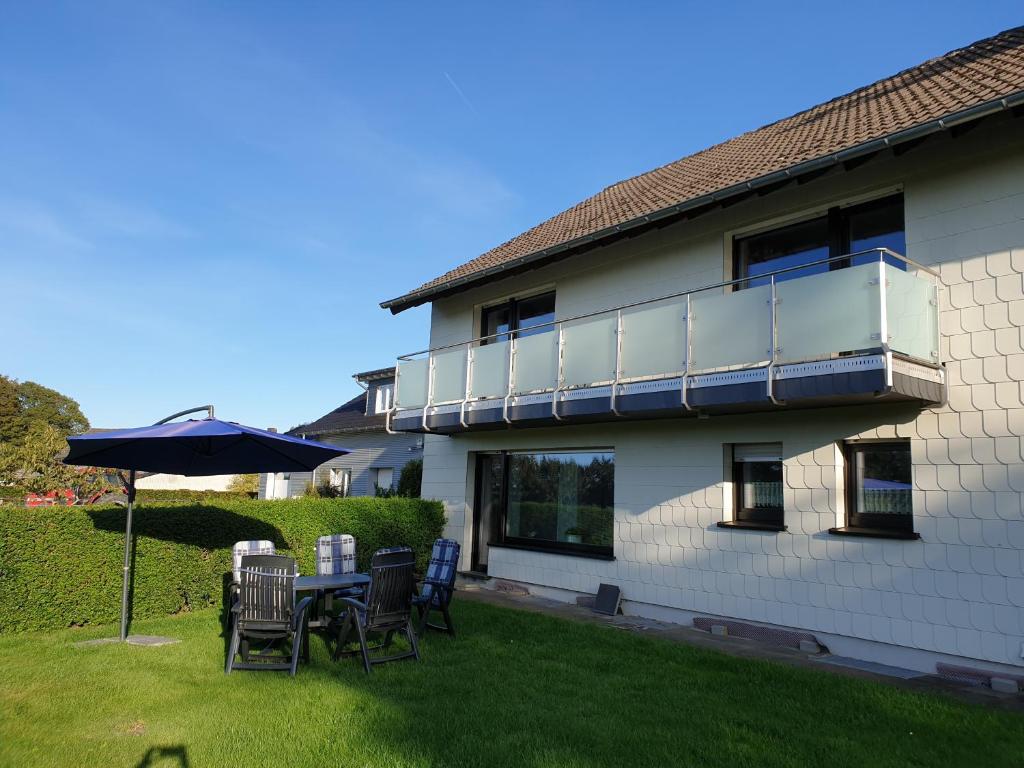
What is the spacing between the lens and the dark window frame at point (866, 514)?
746 cm

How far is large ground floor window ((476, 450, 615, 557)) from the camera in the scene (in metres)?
11.0

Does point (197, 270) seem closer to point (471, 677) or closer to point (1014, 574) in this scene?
point (471, 677)

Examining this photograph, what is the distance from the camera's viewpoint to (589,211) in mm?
13453

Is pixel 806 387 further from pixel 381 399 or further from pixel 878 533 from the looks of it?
pixel 381 399

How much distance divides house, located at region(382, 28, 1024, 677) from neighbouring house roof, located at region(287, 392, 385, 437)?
1244 centimetres

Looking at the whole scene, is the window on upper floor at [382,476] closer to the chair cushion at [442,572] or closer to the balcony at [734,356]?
the balcony at [734,356]

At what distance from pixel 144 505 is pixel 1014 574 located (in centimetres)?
995

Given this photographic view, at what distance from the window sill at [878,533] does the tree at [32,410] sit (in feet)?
179

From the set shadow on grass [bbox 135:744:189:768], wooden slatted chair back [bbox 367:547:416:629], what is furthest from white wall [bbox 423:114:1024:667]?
shadow on grass [bbox 135:744:189:768]

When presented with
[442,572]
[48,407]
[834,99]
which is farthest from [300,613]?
[48,407]

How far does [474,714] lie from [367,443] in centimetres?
2016

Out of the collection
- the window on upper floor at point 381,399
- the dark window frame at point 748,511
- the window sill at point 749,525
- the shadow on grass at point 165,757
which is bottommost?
the shadow on grass at point 165,757

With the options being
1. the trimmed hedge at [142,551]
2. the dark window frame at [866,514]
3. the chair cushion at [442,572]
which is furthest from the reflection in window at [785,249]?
the trimmed hedge at [142,551]

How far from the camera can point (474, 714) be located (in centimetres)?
521
